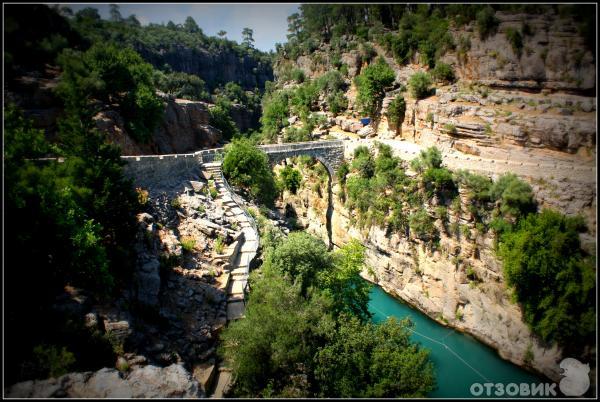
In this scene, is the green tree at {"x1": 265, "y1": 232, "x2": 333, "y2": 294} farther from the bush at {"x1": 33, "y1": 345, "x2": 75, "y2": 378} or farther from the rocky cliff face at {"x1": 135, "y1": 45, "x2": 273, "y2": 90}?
the rocky cliff face at {"x1": 135, "y1": 45, "x2": 273, "y2": 90}

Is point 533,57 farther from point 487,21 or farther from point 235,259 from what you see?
point 235,259

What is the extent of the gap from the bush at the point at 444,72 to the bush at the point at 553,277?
15.8m

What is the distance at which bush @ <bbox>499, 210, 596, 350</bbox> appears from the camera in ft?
53.4

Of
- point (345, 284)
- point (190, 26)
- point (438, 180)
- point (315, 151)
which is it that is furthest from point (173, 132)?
point (190, 26)

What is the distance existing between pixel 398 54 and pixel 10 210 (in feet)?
116

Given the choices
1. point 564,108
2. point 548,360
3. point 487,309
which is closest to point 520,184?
point 564,108

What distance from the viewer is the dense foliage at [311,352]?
1234cm

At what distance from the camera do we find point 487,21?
88.3ft

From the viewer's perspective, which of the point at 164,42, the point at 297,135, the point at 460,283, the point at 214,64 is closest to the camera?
the point at 460,283

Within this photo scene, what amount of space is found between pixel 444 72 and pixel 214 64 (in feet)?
201

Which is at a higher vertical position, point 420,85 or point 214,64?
point 214,64

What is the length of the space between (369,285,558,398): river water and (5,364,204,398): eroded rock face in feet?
46.1

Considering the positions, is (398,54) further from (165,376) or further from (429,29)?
(165,376)

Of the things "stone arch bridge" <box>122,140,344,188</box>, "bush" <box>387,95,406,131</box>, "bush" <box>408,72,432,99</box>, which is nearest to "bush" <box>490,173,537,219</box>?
"bush" <box>408,72,432,99</box>
